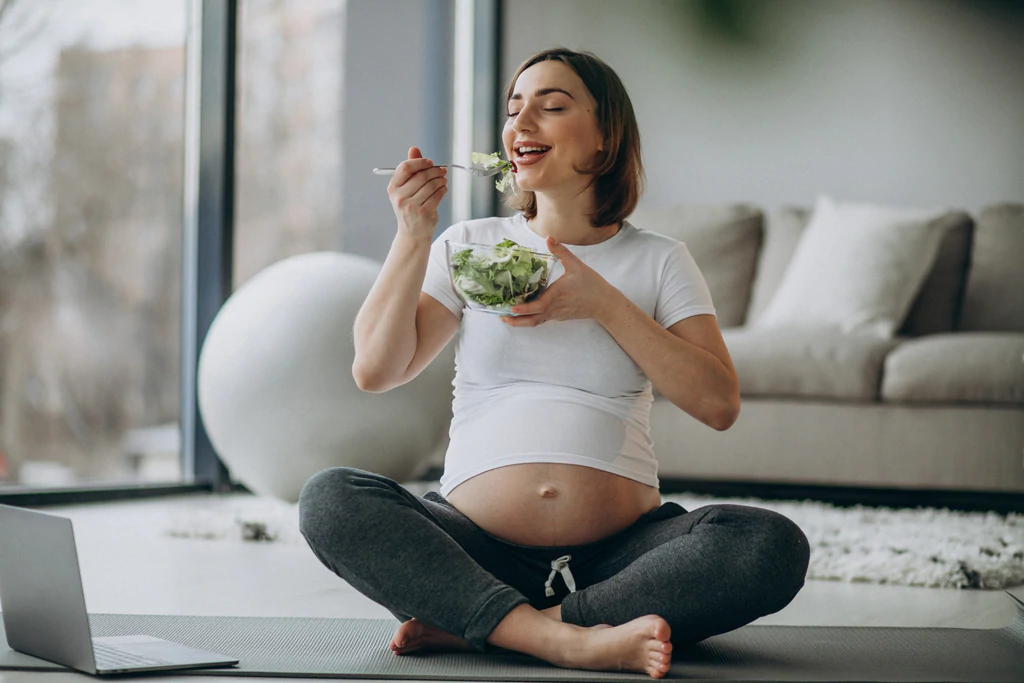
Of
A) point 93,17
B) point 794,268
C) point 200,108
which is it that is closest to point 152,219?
point 200,108

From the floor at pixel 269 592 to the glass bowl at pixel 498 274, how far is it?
2.06 ft

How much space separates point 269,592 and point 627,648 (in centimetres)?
84

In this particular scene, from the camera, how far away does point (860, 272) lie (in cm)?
347

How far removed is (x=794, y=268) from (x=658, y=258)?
7.42 ft

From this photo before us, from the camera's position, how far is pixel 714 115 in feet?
14.1

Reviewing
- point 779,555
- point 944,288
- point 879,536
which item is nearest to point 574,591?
point 779,555

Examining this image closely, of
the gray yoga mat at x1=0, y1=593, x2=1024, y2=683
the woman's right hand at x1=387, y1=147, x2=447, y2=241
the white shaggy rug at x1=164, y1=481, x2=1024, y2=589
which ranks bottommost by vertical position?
the white shaggy rug at x1=164, y1=481, x2=1024, y2=589

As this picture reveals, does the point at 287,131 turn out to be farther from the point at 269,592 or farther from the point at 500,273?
the point at 500,273

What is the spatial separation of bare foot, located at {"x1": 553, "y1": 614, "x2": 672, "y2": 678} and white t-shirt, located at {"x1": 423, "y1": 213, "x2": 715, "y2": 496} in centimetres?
23

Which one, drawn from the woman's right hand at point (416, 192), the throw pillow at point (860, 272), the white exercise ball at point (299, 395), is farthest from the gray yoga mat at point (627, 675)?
the throw pillow at point (860, 272)

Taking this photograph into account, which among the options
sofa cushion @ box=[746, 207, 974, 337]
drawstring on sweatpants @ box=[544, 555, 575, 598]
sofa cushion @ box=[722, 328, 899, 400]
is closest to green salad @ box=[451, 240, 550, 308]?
drawstring on sweatpants @ box=[544, 555, 575, 598]

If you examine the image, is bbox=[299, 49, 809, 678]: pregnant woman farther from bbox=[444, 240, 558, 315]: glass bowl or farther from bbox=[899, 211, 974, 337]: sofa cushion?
bbox=[899, 211, 974, 337]: sofa cushion

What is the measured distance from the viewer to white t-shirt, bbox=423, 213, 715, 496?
145cm

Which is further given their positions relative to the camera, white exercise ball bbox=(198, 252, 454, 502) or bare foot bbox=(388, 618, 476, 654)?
white exercise ball bbox=(198, 252, 454, 502)
